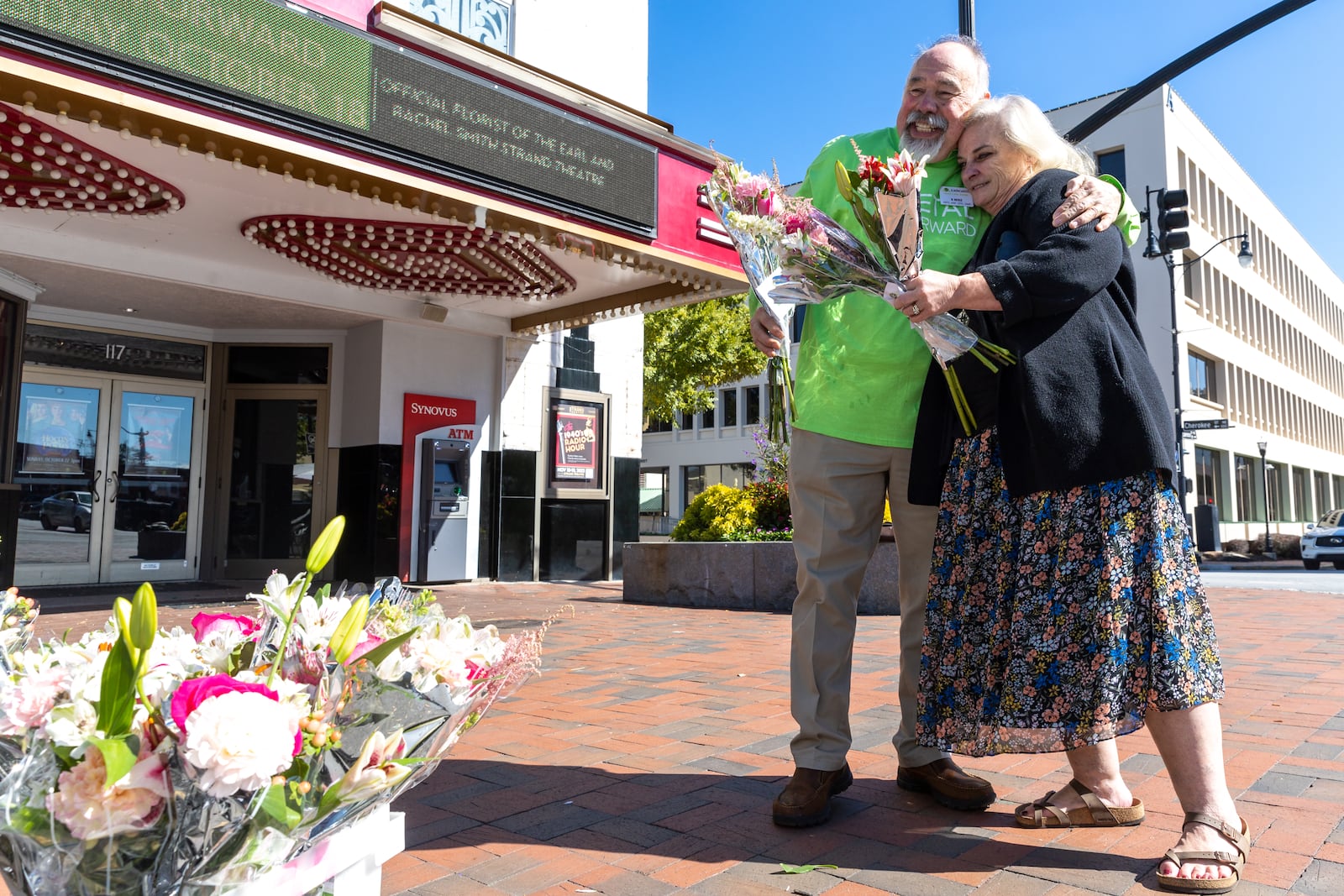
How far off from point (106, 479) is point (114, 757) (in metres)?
11.3

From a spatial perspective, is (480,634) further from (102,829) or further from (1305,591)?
(1305,591)

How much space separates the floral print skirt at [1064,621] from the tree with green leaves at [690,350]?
62.9 feet

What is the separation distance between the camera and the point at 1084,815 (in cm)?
238

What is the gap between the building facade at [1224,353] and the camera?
96.7 ft

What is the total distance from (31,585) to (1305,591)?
14626 millimetres

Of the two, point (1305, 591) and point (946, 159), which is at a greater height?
point (946, 159)

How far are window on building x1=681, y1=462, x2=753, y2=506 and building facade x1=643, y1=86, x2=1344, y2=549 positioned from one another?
7 cm

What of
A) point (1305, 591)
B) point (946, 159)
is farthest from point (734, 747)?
point (1305, 591)

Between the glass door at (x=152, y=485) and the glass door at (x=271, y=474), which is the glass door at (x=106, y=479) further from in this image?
the glass door at (x=271, y=474)

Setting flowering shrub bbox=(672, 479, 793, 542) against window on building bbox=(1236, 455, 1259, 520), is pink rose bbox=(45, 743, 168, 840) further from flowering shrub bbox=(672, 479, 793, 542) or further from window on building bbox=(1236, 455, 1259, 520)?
window on building bbox=(1236, 455, 1259, 520)

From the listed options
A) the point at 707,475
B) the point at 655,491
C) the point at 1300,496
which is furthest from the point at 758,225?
the point at 1300,496

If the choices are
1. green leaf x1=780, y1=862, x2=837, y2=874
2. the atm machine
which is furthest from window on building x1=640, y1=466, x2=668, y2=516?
green leaf x1=780, y1=862, x2=837, y2=874

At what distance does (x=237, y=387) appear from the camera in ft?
37.9

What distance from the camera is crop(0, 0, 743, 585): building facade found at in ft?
20.6
